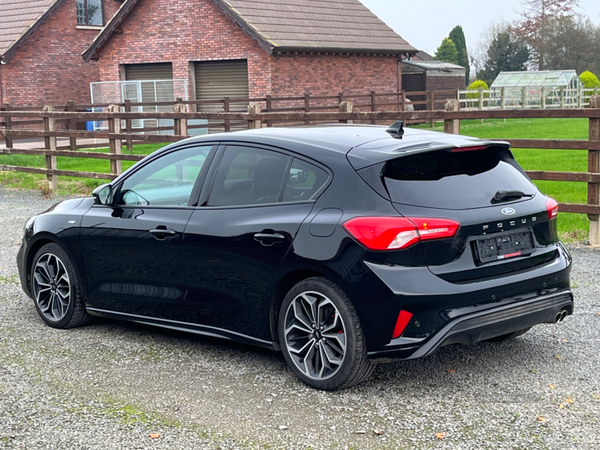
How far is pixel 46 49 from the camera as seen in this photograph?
38.0 metres

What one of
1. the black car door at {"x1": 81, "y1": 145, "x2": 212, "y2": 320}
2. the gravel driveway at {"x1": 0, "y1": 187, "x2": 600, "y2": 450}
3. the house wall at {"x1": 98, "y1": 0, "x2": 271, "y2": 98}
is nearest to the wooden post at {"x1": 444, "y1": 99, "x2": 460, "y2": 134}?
the gravel driveway at {"x1": 0, "y1": 187, "x2": 600, "y2": 450}

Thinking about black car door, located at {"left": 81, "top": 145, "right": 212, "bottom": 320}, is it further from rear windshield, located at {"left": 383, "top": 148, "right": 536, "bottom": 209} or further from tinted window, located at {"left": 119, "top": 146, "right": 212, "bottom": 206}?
rear windshield, located at {"left": 383, "top": 148, "right": 536, "bottom": 209}

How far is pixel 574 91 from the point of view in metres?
49.7

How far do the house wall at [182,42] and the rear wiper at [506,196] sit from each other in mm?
26947

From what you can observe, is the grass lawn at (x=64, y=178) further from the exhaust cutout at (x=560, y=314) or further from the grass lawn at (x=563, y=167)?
the exhaust cutout at (x=560, y=314)

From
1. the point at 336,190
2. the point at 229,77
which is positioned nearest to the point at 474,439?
the point at 336,190

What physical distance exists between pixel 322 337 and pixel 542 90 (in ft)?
139

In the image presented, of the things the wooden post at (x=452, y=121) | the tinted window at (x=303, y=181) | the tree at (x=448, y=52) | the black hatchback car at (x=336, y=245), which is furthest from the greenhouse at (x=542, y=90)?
the tree at (x=448, y=52)

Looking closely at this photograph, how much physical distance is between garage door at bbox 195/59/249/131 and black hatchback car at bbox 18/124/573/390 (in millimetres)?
26202

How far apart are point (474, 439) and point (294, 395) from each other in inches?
46.0

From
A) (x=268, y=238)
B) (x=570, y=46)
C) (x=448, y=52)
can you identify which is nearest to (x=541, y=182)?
(x=268, y=238)

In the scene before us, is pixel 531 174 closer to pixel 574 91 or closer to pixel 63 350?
pixel 63 350

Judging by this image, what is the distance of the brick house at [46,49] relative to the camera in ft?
121

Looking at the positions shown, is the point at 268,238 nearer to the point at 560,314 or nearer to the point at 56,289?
the point at 560,314
